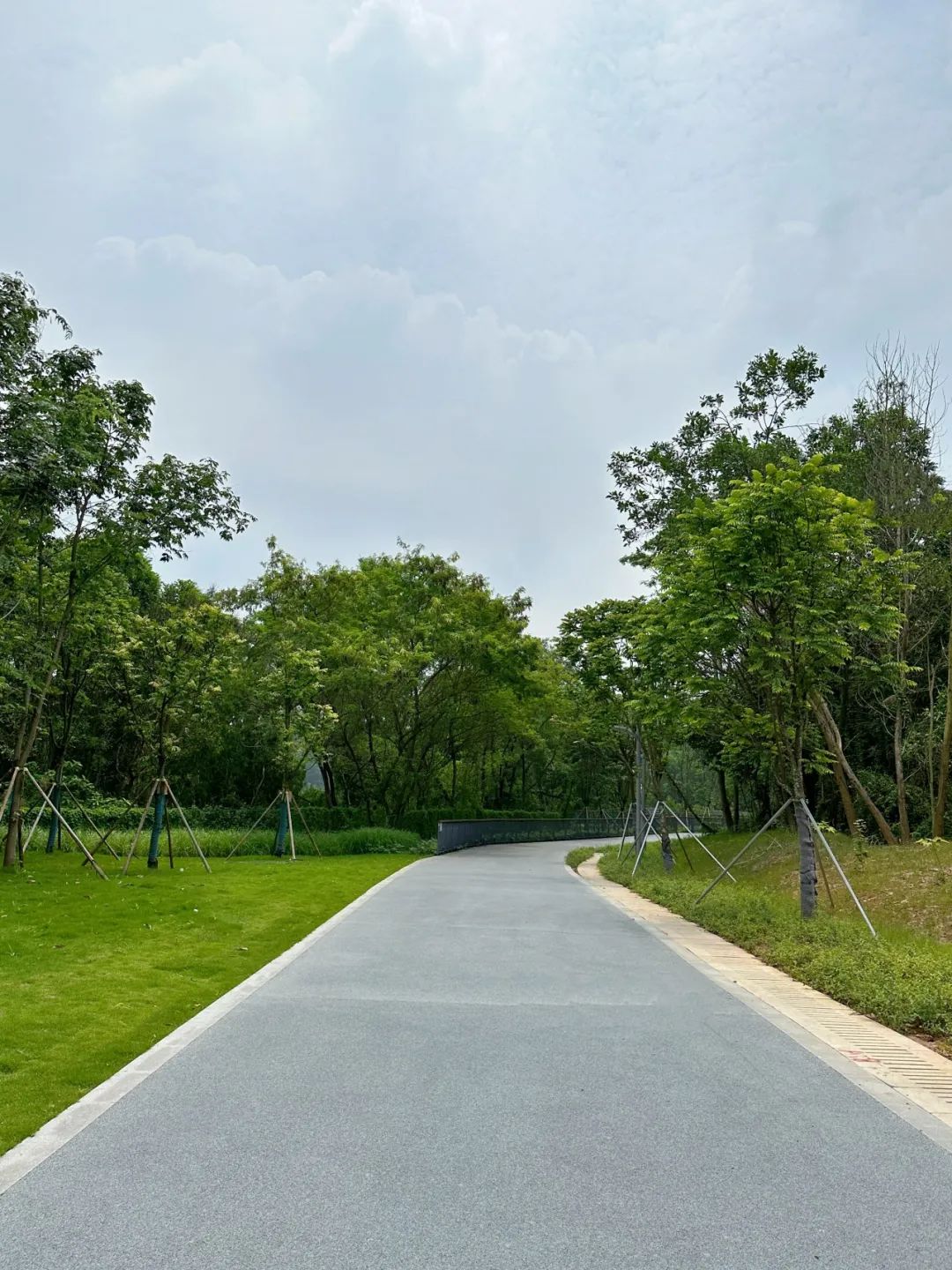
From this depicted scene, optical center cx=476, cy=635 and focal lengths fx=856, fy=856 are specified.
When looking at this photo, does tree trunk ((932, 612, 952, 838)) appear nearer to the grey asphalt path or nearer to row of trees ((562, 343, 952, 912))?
row of trees ((562, 343, 952, 912))

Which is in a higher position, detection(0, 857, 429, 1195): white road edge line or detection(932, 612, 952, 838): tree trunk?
detection(932, 612, 952, 838): tree trunk

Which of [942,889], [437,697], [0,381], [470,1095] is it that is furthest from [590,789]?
[470,1095]

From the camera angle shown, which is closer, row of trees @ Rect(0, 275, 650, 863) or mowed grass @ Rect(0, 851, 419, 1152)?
mowed grass @ Rect(0, 851, 419, 1152)

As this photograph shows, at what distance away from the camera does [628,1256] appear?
272 cm

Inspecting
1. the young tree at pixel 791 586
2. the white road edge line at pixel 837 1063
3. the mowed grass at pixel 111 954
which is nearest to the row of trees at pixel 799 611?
the young tree at pixel 791 586

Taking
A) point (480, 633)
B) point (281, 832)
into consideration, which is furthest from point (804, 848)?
point (480, 633)

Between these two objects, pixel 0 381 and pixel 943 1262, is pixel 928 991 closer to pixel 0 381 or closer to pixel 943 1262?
pixel 943 1262

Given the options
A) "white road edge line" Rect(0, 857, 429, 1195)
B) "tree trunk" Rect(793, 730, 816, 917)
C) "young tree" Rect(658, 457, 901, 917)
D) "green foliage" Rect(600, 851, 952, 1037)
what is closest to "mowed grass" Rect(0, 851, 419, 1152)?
"white road edge line" Rect(0, 857, 429, 1195)

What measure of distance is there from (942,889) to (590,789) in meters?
40.6

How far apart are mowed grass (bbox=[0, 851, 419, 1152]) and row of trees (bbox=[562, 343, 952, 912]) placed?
5.87m

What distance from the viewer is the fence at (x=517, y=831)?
27562mm

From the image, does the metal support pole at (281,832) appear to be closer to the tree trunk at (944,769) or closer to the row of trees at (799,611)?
the row of trees at (799,611)

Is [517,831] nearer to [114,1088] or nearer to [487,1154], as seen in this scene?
[114,1088]

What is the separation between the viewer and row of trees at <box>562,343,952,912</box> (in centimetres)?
966
